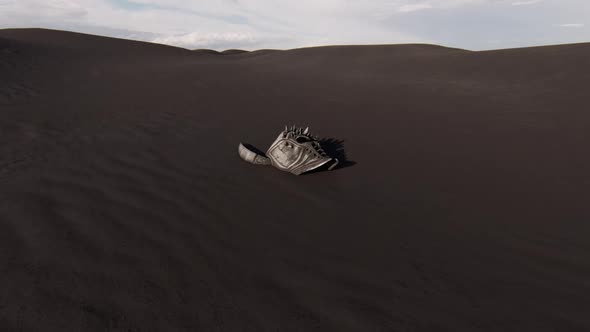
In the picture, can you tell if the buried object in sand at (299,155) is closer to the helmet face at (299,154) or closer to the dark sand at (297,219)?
the helmet face at (299,154)

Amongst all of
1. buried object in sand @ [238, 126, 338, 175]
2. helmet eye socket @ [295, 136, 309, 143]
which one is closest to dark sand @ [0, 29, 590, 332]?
buried object in sand @ [238, 126, 338, 175]

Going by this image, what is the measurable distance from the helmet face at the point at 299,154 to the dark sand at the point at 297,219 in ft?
0.73

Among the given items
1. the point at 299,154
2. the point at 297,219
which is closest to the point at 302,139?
the point at 299,154

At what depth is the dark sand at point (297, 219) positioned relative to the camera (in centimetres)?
243

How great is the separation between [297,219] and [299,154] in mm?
1331

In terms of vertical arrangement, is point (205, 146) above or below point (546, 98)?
below

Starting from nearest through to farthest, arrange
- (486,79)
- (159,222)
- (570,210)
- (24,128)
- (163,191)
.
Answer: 1. (159,222)
2. (570,210)
3. (163,191)
4. (24,128)
5. (486,79)

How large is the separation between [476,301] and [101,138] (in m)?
6.67

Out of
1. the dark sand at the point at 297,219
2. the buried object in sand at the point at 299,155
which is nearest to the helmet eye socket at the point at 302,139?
the buried object in sand at the point at 299,155

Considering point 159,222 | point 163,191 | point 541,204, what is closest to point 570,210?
point 541,204

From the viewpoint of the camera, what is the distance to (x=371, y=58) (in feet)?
58.5

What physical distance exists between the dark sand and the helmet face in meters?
0.22

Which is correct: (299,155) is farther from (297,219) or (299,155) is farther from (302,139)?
(297,219)

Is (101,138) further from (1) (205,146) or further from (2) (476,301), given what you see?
(2) (476,301)
